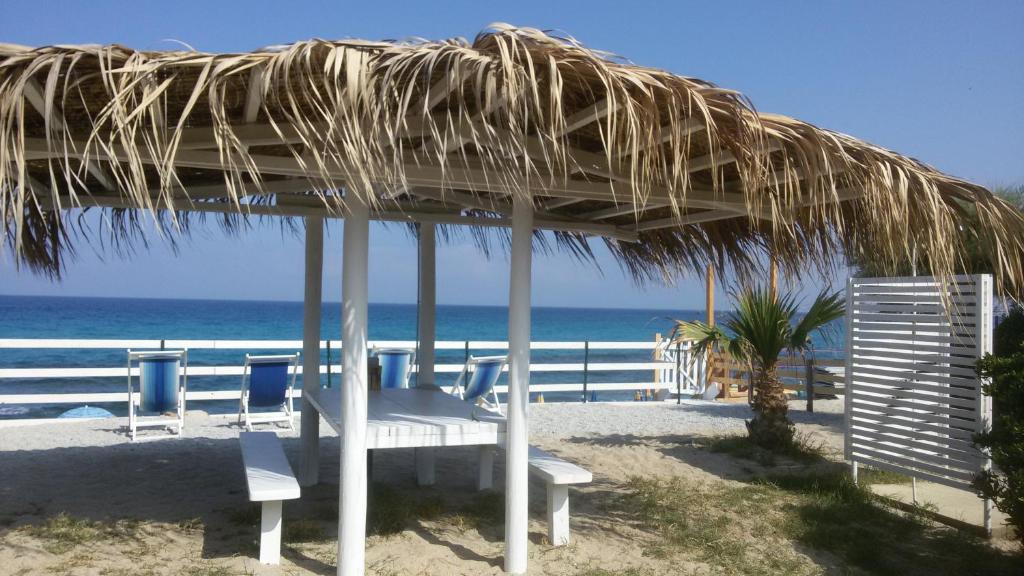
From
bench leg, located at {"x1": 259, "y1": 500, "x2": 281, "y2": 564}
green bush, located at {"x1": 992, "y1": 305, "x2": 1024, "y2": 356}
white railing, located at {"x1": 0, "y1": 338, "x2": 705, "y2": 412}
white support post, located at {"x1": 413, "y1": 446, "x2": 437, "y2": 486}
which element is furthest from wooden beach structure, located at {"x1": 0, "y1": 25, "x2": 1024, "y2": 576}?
white railing, located at {"x1": 0, "y1": 338, "x2": 705, "y2": 412}

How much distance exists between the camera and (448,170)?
12.0ft

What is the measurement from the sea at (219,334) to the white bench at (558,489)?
397 centimetres

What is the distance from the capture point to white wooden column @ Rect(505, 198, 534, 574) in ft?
12.7

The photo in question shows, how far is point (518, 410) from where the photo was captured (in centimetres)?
386

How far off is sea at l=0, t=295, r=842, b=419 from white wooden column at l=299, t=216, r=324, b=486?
4.67 metres

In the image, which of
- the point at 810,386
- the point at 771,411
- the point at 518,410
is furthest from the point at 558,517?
the point at 810,386

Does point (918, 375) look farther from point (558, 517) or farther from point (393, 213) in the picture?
point (393, 213)

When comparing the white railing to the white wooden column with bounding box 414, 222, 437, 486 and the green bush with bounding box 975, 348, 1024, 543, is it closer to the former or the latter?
the white wooden column with bounding box 414, 222, 437, 486

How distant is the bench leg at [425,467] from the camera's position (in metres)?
5.77

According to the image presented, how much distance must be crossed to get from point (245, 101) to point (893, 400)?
4.95 m

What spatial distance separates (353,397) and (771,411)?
479 centimetres

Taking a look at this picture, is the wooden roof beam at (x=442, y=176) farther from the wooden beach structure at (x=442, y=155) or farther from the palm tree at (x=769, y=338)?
the palm tree at (x=769, y=338)

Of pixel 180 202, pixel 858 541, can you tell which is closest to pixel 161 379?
pixel 180 202

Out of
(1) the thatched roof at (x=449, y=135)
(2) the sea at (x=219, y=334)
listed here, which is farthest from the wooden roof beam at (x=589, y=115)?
(2) the sea at (x=219, y=334)
